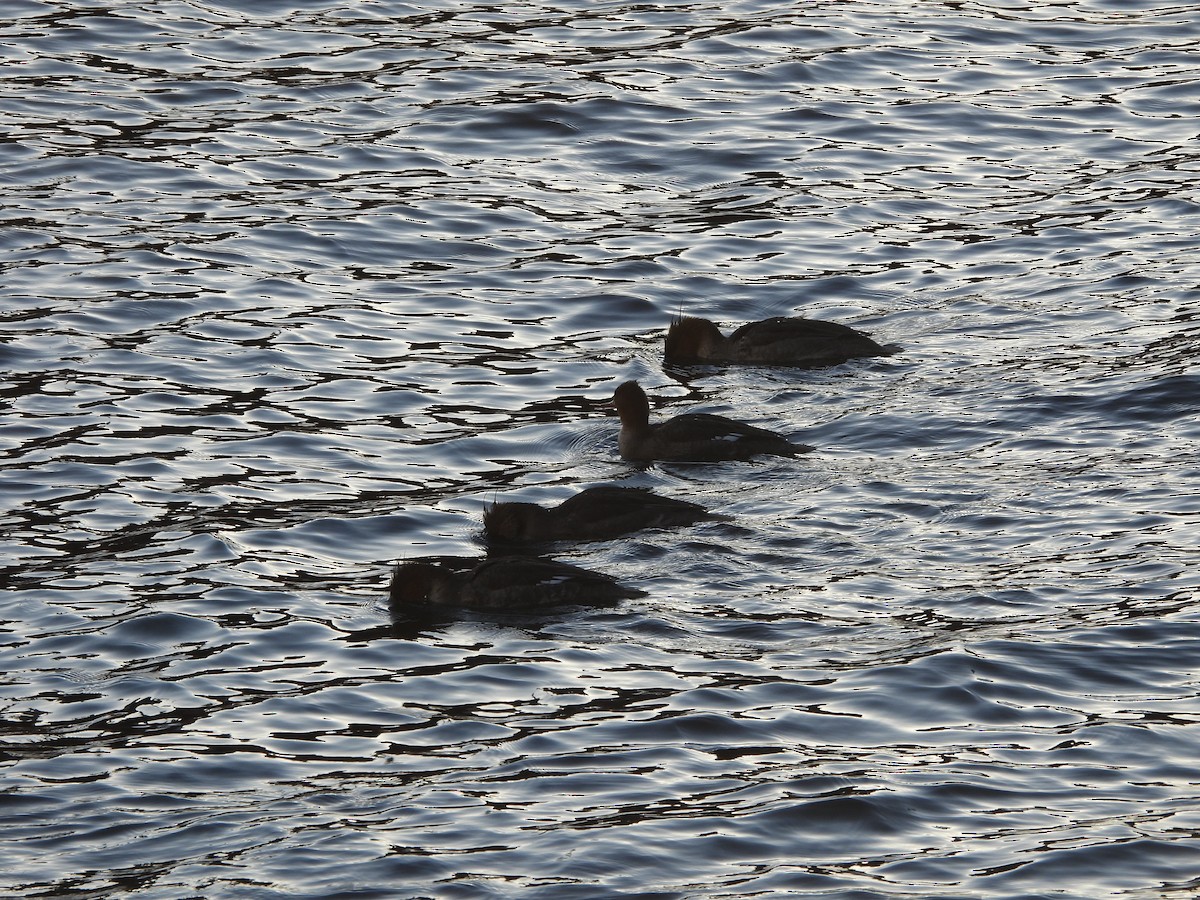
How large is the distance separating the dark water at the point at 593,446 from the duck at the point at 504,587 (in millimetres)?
146

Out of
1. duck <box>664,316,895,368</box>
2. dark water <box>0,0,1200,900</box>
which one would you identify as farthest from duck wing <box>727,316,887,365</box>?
dark water <box>0,0,1200,900</box>

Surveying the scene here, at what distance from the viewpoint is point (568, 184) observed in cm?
2000

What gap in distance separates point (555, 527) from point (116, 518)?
2792 mm

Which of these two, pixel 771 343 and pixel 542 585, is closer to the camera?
pixel 542 585

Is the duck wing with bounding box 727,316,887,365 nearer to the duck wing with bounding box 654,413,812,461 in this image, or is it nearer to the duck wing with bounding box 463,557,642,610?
the duck wing with bounding box 654,413,812,461

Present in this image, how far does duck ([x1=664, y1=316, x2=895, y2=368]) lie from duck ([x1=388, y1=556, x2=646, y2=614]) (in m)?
4.35

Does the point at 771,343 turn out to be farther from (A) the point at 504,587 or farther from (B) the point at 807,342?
(A) the point at 504,587

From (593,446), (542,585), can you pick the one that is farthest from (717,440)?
(542,585)

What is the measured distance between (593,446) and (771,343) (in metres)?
1.98

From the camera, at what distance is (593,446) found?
1444 centimetres

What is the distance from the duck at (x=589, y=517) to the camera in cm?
1238

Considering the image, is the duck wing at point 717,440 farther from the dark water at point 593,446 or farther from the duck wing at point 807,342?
the duck wing at point 807,342

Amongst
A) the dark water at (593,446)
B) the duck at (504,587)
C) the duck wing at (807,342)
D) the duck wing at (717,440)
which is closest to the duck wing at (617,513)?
the dark water at (593,446)

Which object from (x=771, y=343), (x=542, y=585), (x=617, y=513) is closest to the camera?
(x=542, y=585)
